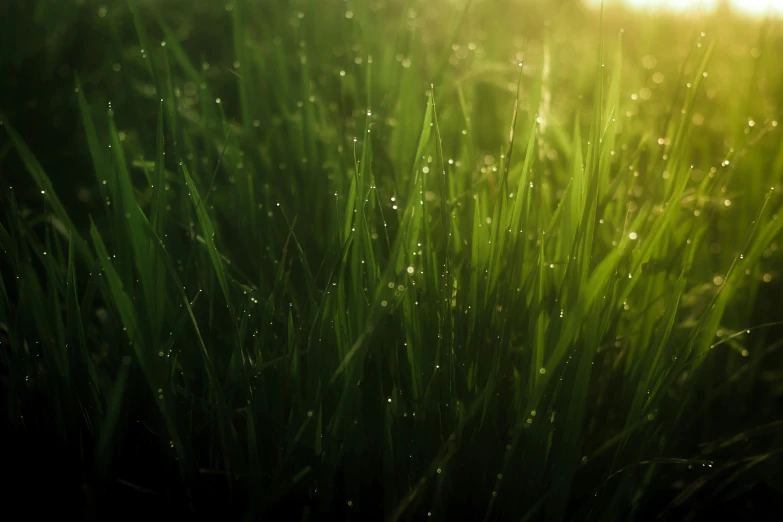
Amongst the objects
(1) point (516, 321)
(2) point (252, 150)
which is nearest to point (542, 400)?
(1) point (516, 321)

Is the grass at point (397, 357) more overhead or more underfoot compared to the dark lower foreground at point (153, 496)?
more overhead

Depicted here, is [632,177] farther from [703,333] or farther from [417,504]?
[417,504]

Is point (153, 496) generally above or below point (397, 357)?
below

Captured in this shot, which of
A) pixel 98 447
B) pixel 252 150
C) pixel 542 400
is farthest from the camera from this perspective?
pixel 252 150

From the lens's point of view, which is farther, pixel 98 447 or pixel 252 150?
pixel 252 150

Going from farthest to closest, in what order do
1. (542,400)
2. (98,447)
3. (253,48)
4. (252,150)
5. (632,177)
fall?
(253,48) < (252,150) < (632,177) < (542,400) < (98,447)

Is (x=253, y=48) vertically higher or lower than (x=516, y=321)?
higher

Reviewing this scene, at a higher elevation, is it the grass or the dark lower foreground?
the grass

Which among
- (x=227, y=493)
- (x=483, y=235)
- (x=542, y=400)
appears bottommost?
(x=227, y=493)
